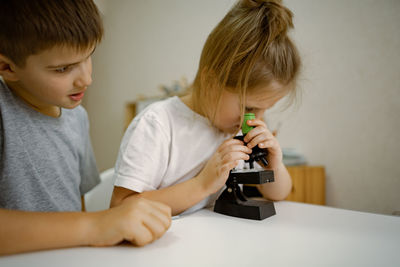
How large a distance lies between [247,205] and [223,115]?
0.26 metres

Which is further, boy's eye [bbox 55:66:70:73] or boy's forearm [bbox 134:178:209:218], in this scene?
boy's forearm [bbox 134:178:209:218]

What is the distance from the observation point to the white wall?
57 centimetres

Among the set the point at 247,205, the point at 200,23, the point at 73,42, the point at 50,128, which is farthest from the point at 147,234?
the point at 200,23

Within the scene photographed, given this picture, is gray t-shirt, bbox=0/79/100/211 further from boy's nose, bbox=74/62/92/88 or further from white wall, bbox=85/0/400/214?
white wall, bbox=85/0/400/214

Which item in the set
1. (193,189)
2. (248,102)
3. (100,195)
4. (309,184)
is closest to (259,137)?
(248,102)

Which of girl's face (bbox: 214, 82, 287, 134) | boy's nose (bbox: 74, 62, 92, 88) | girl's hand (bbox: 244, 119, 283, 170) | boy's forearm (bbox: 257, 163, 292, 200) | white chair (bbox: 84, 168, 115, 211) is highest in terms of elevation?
boy's nose (bbox: 74, 62, 92, 88)

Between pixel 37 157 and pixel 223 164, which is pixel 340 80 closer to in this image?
pixel 223 164

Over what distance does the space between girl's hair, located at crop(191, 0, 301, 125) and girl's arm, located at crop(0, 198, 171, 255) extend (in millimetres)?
400

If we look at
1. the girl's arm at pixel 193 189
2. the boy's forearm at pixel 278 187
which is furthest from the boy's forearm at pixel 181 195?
the boy's forearm at pixel 278 187

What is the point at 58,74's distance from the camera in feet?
1.70

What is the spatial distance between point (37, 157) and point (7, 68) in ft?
0.79

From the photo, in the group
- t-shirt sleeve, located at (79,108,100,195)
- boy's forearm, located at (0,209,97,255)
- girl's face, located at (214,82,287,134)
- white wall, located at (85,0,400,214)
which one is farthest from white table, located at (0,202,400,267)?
t-shirt sleeve, located at (79,108,100,195)

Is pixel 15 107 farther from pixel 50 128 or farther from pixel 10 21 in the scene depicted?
pixel 10 21

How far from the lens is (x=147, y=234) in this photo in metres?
0.40
